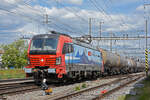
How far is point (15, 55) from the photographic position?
8369 centimetres

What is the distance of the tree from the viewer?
82938 millimetres

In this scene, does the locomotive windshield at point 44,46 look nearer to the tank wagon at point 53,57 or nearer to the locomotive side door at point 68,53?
the tank wagon at point 53,57

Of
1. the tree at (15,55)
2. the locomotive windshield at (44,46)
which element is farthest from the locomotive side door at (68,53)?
the tree at (15,55)

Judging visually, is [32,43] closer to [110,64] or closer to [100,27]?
[110,64]

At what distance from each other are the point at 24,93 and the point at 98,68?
1380cm

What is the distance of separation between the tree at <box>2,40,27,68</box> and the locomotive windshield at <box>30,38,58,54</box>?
67.7 metres

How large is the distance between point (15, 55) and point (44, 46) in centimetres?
7081

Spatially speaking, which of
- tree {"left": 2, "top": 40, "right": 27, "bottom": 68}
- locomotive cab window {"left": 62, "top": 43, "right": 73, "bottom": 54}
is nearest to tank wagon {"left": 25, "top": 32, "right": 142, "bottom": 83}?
locomotive cab window {"left": 62, "top": 43, "right": 73, "bottom": 54}

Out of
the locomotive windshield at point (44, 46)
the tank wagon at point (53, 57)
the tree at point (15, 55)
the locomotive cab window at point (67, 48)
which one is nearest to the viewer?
the tank wagon at point (53, 57)

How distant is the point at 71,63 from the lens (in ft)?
55.1

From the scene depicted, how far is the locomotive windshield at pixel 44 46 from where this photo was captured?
50.2ft

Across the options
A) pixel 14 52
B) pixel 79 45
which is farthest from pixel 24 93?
pixel 14 52

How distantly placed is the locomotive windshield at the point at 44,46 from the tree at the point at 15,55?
67.7 metres

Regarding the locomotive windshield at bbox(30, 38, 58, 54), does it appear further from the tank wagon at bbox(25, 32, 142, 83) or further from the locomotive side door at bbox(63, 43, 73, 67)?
the locomotive side door at bbox(63, 43, 73, 67)
